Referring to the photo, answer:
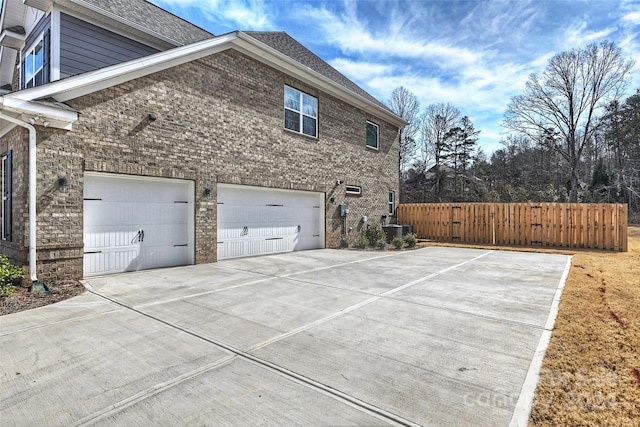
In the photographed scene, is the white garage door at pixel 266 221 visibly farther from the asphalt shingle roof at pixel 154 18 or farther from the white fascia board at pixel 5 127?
the asphalt shingle roof at pixel 154 18

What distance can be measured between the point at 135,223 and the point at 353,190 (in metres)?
8.72

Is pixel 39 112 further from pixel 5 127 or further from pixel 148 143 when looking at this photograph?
pixel 148 143

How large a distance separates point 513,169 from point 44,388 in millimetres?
42042

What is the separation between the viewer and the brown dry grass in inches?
87.3

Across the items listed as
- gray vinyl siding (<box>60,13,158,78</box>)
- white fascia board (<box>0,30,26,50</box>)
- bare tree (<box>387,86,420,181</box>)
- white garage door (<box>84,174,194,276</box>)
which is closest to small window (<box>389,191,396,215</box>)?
white garage door (<box>84,174,194,276</box>)

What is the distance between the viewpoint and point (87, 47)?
7.72m

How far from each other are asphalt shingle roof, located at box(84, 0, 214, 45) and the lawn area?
10635 millimetres

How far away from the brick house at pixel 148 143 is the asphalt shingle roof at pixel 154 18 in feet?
0.18

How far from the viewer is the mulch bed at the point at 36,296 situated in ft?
15.5

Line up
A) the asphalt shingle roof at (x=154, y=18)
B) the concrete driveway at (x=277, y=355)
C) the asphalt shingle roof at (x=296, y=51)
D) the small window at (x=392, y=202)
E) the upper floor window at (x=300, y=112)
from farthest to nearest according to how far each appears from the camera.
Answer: the small window at (x=392, y=202)
the asphalt shingle roof at (x=296, y=51)
the upper floor window at (x=300, y=112)
the asphalt shingle roof at (x=154, y=18)
the concrete driveway at (x=277, y=355)

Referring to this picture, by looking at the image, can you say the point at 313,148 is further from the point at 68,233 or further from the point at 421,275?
the point at 68,233

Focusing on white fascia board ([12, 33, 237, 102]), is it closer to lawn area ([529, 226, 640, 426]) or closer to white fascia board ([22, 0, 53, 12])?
white fascia board ([22, 0, 53, 12])

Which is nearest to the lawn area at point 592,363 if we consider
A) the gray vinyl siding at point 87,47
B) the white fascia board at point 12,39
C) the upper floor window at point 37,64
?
the gray vinyl siding at point 87,47

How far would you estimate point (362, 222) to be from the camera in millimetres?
14336
